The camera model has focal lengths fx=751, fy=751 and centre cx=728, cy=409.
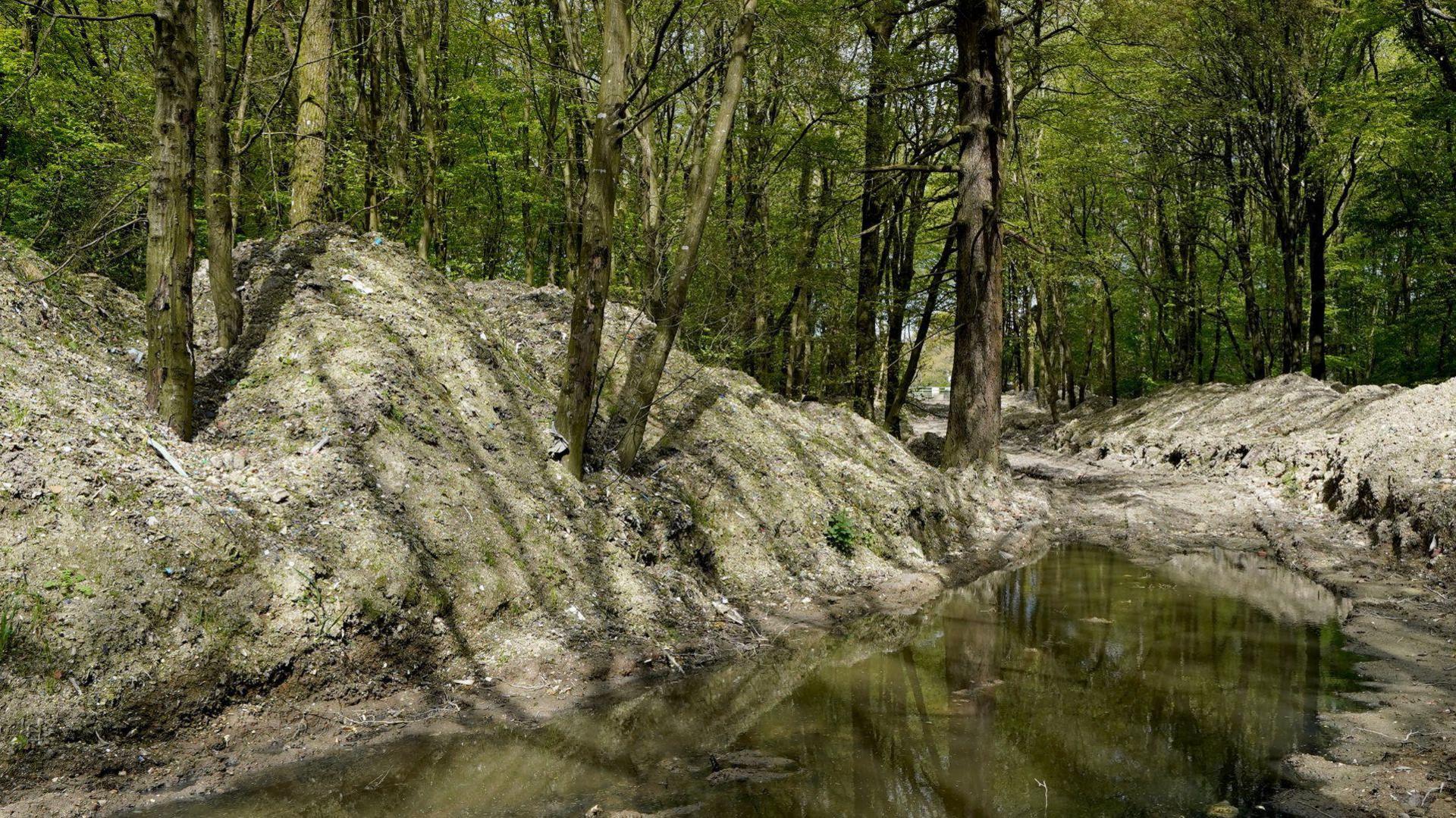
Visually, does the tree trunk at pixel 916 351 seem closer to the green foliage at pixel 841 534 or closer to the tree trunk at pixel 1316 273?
the green foliage at pixel 841 534

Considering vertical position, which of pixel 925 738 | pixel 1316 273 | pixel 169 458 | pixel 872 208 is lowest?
pixel 925 738

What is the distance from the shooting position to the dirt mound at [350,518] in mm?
3920

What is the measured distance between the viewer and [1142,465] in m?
18.0

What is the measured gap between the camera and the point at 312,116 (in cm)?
A: 844

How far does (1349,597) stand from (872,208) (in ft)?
35.6

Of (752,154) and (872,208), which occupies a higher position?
(752,154)

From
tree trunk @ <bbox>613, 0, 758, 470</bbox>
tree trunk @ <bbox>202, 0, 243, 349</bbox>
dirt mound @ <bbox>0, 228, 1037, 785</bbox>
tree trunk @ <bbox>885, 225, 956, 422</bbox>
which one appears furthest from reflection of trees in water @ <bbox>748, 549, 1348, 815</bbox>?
tree trunk @ <bbox>885, 225, 956, 422</bbox>

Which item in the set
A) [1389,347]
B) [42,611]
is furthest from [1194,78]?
[42,611]

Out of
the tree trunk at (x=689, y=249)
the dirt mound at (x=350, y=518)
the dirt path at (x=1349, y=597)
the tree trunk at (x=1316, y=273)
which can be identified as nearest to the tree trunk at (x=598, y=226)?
the dirt mound at (x=350, y=518)

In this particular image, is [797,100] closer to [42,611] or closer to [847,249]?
[847,249]

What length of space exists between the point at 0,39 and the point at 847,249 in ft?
56.6

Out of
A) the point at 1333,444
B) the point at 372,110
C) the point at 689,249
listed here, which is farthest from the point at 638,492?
the point at 1333,444

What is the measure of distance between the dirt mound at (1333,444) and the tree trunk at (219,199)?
11.9 m

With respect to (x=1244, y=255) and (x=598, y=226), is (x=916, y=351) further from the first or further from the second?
(x=1244, y=255)
